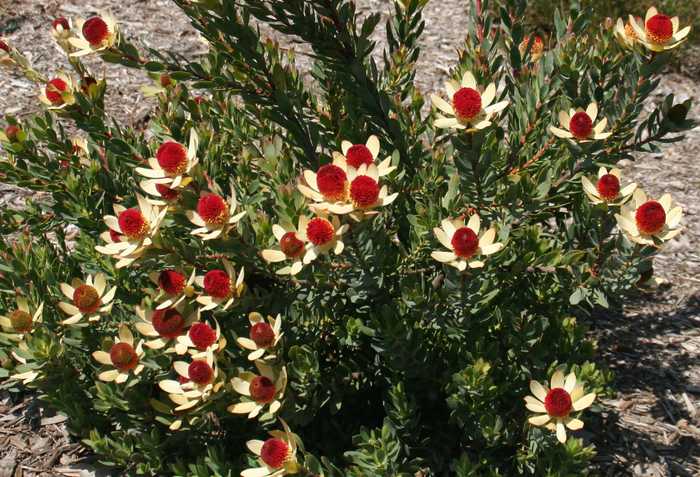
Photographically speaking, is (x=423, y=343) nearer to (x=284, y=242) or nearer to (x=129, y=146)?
(x=284, y=242)

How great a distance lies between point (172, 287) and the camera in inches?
76.3

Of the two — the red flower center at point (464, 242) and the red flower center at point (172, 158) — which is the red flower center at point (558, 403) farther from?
the red flower center at point (172, 158)

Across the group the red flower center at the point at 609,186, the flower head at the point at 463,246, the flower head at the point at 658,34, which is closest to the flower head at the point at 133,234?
the flower head at the point at 463,246

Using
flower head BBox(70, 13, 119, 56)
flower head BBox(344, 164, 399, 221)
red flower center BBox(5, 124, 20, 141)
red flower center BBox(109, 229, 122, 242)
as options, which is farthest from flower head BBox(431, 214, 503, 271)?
red flower center BBox(5, 124, 20, 141)

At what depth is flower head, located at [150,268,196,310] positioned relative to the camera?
1.93 m

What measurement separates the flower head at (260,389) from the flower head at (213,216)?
380 millimetres

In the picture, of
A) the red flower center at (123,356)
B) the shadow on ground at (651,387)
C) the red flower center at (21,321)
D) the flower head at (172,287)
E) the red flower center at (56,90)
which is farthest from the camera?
the shadow on ground at (651,387)

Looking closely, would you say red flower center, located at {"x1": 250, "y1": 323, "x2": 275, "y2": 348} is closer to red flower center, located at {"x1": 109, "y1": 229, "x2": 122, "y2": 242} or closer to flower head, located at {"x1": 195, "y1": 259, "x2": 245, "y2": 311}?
flower head, located at {"x1": 195, "y1": 259, "x2": 245, "y2": 311}

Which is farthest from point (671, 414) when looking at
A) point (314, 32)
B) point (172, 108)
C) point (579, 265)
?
point (172, 108)

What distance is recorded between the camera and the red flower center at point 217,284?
1.88 m

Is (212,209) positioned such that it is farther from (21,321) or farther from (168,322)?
(21,321)

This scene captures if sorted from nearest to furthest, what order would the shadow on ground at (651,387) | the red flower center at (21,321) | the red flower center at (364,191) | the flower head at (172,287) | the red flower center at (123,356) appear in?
the red flower center at (364,191), the flower head at (172,287), the red flower center at (123,356), the red flower center at (21,321), the shadow on ground at (651,387)

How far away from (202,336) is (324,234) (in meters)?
0.46

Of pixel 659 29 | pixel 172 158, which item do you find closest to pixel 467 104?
pixel 659 29
